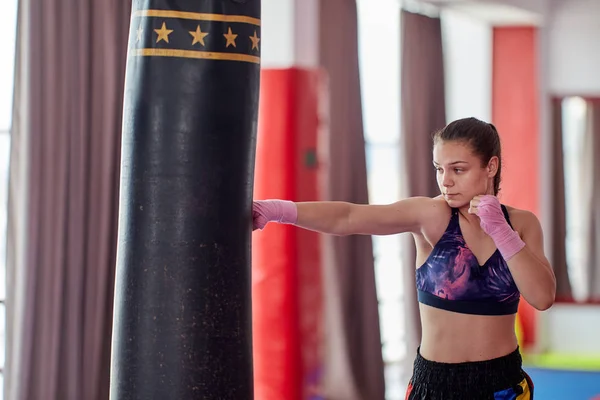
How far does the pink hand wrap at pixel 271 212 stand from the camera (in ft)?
7.78

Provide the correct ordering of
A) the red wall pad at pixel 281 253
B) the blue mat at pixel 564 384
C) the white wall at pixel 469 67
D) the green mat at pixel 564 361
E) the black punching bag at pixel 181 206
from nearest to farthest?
the black punching bag at pixel 181 206, the red wall pad at pixel 281 253, the blue mat at pixel 564 384, the green mat at pixel 564 361, the white wall at pixel 469 67

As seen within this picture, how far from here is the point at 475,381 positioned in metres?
2.47

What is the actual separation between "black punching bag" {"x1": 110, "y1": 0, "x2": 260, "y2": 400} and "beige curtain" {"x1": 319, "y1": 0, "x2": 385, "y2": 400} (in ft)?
8.57

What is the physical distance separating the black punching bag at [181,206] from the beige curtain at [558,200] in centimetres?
556

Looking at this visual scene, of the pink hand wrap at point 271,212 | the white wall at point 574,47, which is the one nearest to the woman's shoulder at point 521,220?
the pink hand wrap at point 271,212

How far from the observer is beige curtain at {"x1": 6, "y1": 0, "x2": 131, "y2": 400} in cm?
329

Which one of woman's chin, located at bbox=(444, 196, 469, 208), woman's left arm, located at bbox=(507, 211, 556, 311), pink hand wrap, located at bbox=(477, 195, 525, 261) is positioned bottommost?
woman's left arm, located at bbox=(507, 211, 556, 311)

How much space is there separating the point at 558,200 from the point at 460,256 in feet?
16.8

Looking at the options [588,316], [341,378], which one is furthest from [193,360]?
[588,316]

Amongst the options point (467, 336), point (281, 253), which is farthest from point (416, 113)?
point (467, 336)

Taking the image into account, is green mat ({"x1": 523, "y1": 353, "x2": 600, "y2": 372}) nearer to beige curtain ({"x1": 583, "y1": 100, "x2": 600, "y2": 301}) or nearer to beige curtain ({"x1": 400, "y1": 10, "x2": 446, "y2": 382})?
beige curtain ({"x1": 583, "y1": 100, "x2": 600, "y2": 301})

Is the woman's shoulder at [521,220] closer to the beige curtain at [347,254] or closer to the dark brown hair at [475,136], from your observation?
the dark brown hair at [475,136]

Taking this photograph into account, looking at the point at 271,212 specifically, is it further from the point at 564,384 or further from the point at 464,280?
the point at 564,384

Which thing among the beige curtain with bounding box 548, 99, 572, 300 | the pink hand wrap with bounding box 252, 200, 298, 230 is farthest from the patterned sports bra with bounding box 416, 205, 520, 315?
the beige curtain with bounding box 548, 99, 572, 300
